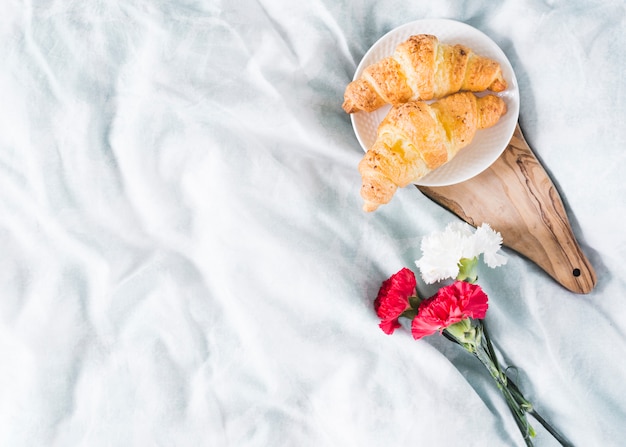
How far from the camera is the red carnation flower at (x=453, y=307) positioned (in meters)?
0.72

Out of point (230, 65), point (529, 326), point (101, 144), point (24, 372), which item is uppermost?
point (230, 65)

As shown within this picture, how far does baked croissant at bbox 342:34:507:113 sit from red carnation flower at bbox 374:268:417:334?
0.86 ft

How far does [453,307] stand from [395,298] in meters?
0.09

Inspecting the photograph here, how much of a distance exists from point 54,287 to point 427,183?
1.98 ft

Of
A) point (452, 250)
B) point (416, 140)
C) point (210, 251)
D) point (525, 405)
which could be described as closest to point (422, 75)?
point (416, 140)

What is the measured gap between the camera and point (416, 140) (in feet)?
2.44

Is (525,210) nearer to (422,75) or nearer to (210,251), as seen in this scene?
(422,75)

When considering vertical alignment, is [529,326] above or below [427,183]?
below

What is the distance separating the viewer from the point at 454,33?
0.83m

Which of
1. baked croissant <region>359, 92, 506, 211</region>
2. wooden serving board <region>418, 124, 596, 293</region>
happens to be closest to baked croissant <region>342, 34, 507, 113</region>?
baked croissant <region>359, 92, 506, 211</region>

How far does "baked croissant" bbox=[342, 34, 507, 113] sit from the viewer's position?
2.45 ft

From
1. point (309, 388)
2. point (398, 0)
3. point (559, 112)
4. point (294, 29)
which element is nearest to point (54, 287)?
point (309, 388)

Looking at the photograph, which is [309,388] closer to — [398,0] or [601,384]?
[601,384]

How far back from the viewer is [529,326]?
0.86 m
